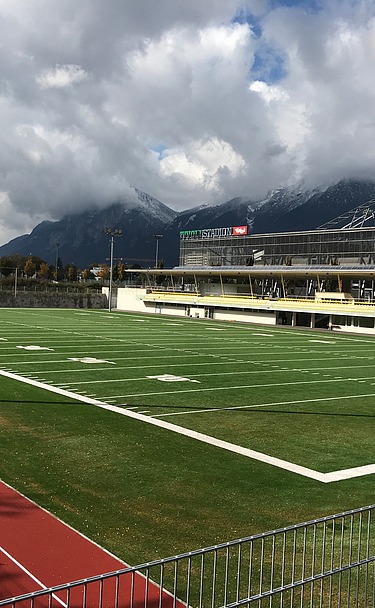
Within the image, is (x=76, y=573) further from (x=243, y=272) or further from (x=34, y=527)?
(x=243, y=272)

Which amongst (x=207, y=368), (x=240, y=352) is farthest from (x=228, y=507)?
(x=240, y=352)

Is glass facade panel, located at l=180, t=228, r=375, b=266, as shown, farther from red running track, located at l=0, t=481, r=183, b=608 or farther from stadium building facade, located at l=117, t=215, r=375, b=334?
red running track, located at l=0, t=481, r=183, b=608

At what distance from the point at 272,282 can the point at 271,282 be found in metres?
0.94

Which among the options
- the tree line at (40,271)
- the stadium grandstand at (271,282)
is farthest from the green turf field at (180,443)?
the tree line at (40,271)

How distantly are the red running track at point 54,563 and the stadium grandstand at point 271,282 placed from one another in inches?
2002

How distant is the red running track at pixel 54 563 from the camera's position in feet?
24.0

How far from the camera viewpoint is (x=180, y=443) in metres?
14.8

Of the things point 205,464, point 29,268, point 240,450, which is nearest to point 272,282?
point 240,450

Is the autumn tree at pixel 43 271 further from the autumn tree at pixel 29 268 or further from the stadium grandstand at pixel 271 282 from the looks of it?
Answer: the stadium grandstand at pixel 271 282

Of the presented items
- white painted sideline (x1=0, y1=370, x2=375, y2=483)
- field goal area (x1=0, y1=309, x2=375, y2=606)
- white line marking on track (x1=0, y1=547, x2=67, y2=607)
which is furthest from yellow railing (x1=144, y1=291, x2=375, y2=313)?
white line marking on track (x1=0, y1=547, x2=67, y2=607)

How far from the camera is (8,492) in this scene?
1091 centimetres

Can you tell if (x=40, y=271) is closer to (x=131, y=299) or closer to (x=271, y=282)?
(x=131, y=299)

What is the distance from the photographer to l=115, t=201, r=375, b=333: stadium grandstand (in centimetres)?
6506

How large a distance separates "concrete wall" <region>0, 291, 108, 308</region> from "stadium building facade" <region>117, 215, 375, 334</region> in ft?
17.3
